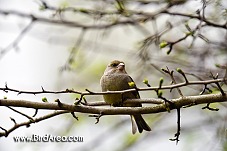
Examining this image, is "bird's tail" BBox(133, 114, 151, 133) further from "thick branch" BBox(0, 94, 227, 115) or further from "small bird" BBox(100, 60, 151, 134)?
"thick branch" BBox(0, 94, 227, 115)

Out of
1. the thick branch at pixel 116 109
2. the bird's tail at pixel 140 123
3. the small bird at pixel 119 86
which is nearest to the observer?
the thick branch at pixel 116 109

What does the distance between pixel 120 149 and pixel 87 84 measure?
158 centimetres

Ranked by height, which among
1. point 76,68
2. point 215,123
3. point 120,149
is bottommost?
point 120,149

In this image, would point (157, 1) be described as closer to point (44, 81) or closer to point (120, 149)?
point (120, 149)

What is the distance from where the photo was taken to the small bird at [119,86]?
14.5 feet

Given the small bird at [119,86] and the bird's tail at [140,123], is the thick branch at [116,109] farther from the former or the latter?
the bird's tail at [140,123]

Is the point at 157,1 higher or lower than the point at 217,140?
higher

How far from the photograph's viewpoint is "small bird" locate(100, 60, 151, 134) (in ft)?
14.5

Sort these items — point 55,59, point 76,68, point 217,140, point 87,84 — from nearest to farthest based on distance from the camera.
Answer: point 217,140, point 76,68, point 87,84, point 55,59

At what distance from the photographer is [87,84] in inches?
321

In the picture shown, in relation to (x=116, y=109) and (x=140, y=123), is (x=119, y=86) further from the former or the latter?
(x=116, y=109)

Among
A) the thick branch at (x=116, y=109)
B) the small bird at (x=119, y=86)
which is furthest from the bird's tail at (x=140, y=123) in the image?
the thick branch at (x=116, y=109)

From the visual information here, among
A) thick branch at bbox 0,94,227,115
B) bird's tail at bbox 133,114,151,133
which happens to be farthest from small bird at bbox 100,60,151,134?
Result: thick branch at bbox 0,94,227,115

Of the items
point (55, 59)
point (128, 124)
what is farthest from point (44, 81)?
point (128, 124)
